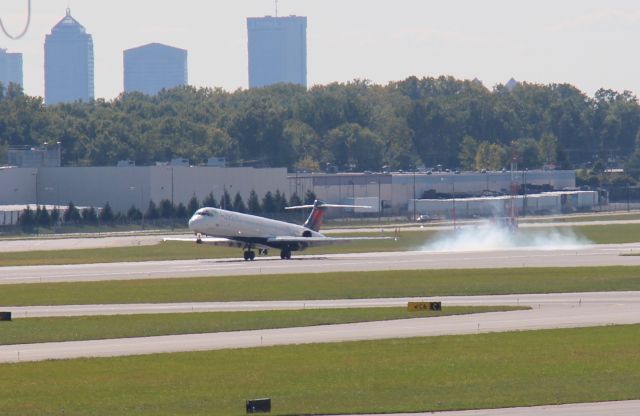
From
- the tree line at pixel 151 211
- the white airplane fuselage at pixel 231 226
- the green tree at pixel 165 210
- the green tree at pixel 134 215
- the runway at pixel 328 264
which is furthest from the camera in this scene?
the green tree at pixel 165 210

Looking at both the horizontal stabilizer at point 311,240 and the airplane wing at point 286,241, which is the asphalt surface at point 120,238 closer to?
the airplane wing at point 286,241

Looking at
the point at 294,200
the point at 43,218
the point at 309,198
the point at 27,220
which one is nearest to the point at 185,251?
the point at 27,220

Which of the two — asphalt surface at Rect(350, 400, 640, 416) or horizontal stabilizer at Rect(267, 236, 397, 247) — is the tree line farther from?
asphalt surface at Rect(350, 400, 640, 416)

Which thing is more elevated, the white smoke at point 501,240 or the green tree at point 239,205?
the green tree at point 239,205

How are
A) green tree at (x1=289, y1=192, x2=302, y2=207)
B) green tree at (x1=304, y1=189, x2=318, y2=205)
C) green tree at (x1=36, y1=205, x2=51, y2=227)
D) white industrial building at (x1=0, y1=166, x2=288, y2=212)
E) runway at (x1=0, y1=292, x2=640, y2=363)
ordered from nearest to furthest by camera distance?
runway at (x1=0, y1=292, x2=640, y2=363) < green tree at (x1=36, y1=205, x2=51, y2=227) < white industrial building at (x1=0, y1=166, x2=288, y2=212) < green tree at (x1=289, y1=192, x2=302, y2=207) < green tree at (x1=304, y1=189, x2=318, y2=205)

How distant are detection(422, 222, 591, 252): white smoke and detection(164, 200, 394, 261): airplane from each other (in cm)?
1252

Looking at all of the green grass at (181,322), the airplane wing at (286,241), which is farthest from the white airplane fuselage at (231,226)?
the green grass at (181,322)

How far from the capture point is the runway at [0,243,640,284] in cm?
8412

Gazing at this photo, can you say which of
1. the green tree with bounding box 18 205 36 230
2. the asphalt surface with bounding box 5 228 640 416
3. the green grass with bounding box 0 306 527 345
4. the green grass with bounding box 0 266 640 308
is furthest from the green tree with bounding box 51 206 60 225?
the green grass with bounding box 0 306 527 345

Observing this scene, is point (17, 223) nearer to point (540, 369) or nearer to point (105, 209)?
point (105, 209)

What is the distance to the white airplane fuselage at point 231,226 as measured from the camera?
9700 centimetres

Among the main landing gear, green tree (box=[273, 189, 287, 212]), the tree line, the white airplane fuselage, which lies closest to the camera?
the white airplane fuselage

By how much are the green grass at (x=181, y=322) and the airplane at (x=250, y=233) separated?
135ft

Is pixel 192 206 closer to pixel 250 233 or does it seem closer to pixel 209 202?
pixel 209 202
